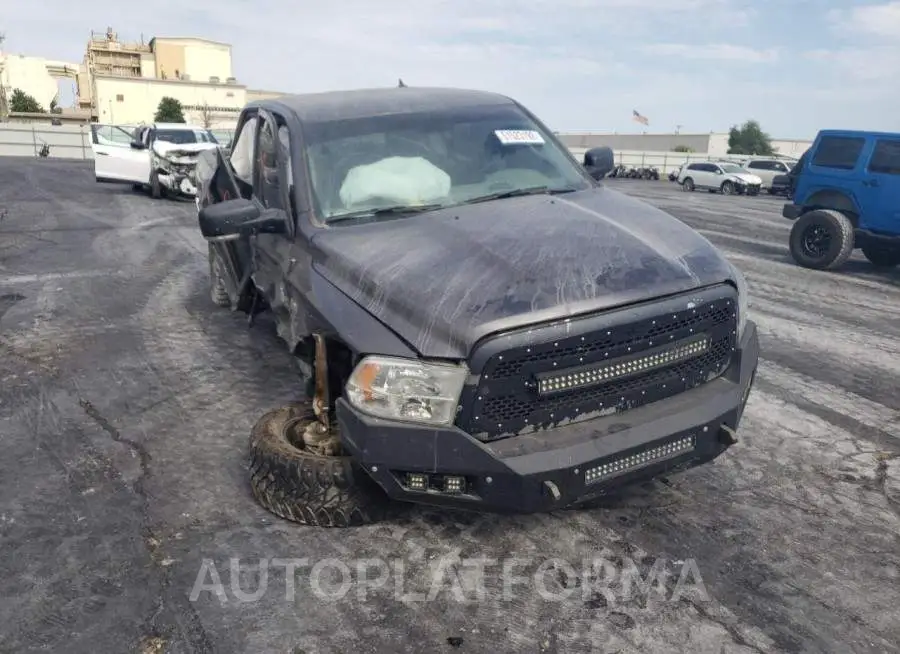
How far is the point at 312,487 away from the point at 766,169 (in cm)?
3645

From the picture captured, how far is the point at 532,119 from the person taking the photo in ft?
15.2

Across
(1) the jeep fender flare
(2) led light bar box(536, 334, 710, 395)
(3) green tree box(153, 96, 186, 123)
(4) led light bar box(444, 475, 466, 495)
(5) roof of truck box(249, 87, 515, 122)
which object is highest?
(3) green tree box(153, 96, 186, 123)

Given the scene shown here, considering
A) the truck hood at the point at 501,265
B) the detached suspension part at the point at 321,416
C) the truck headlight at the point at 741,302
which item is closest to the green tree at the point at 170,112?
the truck hood at the point at 501,265

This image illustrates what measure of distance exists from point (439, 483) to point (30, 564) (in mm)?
1727

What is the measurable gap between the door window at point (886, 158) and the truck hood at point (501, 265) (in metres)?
8.47

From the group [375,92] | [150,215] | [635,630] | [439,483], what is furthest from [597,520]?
[150,215]

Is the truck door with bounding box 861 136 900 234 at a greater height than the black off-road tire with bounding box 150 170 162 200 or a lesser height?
greater

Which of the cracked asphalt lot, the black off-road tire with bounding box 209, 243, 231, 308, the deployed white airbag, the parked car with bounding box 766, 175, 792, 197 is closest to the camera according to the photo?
the cracked asphalt lot

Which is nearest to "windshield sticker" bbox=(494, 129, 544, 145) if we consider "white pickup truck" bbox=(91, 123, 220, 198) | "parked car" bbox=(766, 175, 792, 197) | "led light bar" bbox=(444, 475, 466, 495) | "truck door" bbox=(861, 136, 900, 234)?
"led light bar" bbox=(444, 475, 466, 495)

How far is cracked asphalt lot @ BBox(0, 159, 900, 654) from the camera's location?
8.22ft

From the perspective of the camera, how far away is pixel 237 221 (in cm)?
364

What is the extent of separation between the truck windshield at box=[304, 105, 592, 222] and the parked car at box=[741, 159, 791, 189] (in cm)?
3260

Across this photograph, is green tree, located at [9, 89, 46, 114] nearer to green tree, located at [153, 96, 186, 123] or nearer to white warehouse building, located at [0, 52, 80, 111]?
green tree, located at [153, 96, 186, 123]

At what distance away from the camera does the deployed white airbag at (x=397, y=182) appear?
144 inches
